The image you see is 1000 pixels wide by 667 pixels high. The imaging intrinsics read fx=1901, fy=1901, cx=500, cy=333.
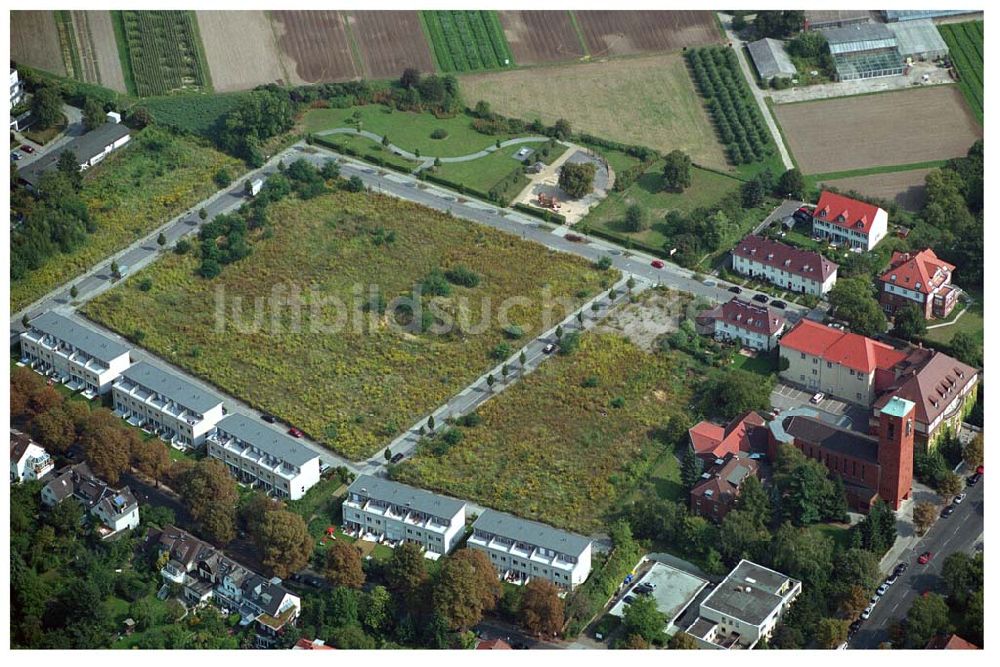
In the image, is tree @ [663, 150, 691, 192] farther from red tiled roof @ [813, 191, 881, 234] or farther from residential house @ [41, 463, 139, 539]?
residential house @ [41, 463, 139, 539]

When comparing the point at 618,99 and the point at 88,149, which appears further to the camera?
the point at 618,99

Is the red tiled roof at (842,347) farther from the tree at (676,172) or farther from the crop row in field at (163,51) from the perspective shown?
the crop row in field at (163,51)

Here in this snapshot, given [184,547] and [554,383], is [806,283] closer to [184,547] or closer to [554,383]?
[554,383]

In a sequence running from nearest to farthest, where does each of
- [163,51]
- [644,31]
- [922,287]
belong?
[922,287] → [163,51] → [644,31]

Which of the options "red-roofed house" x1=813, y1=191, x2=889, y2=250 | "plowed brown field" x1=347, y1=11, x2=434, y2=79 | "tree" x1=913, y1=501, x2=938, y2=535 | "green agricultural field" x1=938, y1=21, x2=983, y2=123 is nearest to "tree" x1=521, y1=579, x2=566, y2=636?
"tree" x1=913, y1=501, x2=938, y2=535

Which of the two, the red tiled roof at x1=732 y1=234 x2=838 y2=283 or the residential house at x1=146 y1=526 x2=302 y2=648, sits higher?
the residential house at x1=146 y1=526 x2=302 y2=648

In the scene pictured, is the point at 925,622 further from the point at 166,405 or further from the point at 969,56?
the point at 969,56

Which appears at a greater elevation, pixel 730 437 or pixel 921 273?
pixel 730 437

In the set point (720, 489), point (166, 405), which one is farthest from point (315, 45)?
point (720, 489)
